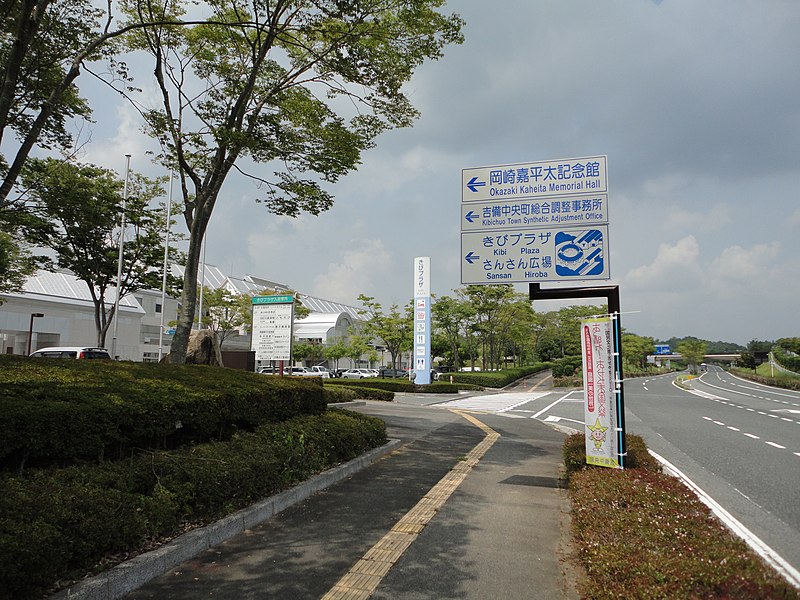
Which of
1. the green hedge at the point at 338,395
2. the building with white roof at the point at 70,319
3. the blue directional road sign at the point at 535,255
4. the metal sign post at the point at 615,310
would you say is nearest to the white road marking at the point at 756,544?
the metal sign post at the point at 615,310

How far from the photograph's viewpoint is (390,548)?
180 inches

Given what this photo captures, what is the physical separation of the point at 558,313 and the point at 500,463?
55877mm

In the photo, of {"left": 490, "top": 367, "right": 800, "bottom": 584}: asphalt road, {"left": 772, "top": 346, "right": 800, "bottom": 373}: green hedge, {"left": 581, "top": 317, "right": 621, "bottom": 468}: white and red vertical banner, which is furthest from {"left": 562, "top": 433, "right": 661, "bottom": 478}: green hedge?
{"left": 772, "top": 346, "right": 800, "bottom": 373}: green hedge

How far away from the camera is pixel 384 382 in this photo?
96.7 feet

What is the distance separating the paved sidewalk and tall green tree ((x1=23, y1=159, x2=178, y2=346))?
1200 centimetres

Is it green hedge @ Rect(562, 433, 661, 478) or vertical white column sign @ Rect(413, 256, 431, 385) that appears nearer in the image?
green hedge @ Rect(562, 433, 661, 478)

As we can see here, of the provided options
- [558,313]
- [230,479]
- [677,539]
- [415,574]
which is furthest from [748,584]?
[558,313]

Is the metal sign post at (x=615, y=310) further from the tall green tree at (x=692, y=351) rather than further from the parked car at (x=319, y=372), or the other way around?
the tall green tree at (x=692, y=351)

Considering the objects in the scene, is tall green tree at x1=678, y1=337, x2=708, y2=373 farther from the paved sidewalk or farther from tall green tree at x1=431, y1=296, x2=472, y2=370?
the paved sidewalk

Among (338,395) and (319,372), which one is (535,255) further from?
(319,372)

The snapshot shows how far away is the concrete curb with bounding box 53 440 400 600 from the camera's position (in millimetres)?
3383

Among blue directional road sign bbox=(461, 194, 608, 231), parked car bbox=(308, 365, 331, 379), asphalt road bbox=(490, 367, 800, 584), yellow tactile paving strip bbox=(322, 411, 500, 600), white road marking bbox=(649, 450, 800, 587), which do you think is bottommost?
asphalt road bbox=(490, 367, 800, 584)

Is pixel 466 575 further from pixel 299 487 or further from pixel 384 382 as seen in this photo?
pixel 384 382

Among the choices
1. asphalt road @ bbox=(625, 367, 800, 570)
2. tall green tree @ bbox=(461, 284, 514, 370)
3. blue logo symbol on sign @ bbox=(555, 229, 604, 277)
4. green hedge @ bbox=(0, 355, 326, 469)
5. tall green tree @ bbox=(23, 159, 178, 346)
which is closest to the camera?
green hedge @ bbox=(0, 355, 326, 469)
